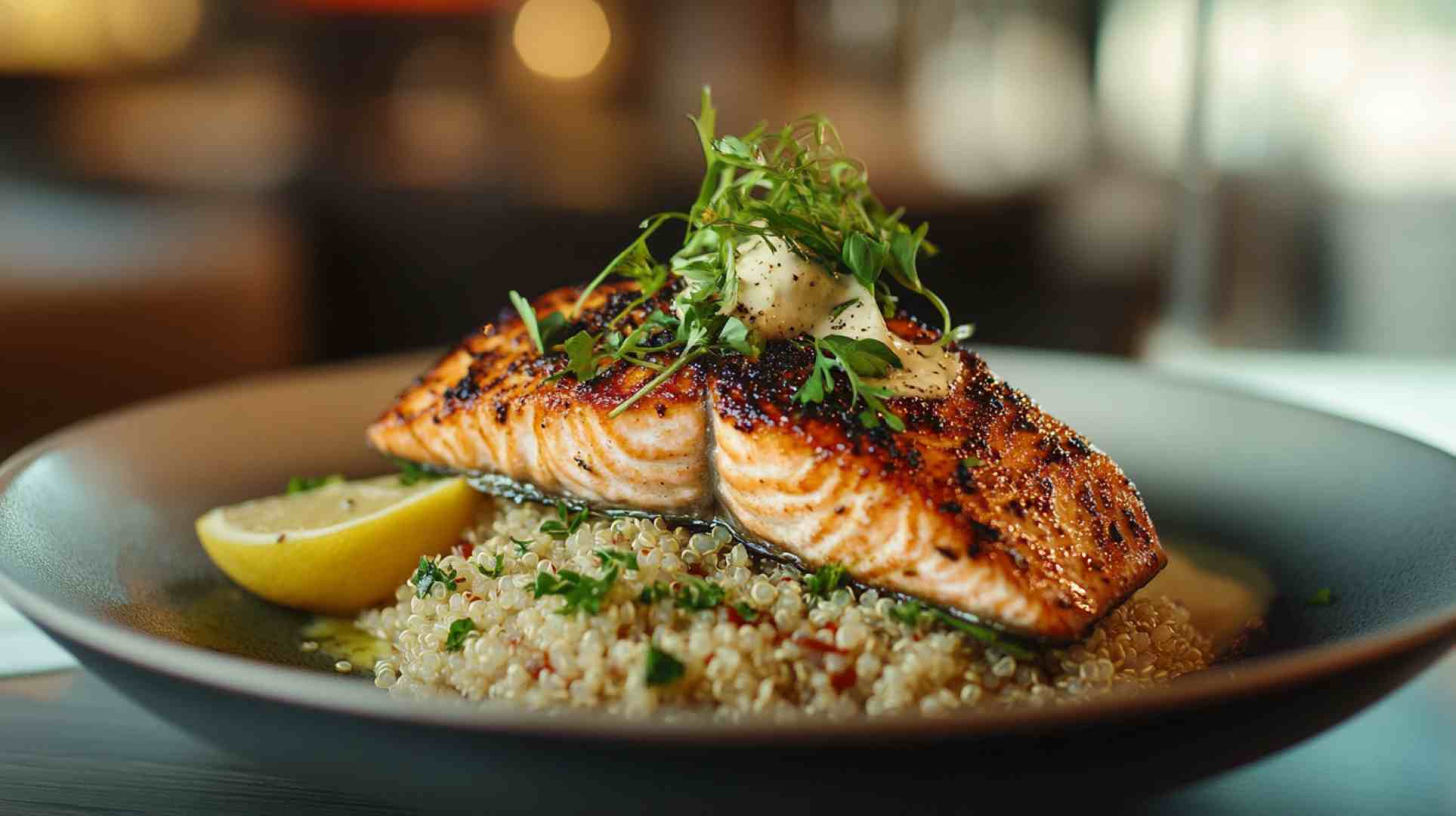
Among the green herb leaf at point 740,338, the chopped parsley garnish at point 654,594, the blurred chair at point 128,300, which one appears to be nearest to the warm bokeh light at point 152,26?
the blurred chair at point 128,300

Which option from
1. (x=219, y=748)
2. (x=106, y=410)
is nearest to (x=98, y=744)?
(x=219, y=748)

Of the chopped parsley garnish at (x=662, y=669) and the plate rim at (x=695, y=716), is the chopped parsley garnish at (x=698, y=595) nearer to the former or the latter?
the chopped parsley garnish at (x=662, y=669)

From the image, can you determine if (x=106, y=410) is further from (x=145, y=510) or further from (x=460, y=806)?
(x=460, y=806)

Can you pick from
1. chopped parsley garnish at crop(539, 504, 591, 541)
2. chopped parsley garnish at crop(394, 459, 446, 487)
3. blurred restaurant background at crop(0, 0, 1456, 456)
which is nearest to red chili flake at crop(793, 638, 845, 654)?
chopped parsley garnish at crop(539, 504, 591, 541)

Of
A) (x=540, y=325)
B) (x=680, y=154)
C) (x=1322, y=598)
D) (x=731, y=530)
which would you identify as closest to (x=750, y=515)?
(x=731, y=530)

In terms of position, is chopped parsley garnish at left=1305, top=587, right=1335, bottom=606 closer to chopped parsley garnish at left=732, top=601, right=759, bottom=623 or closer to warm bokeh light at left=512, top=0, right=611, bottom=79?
chopped parsley garnish at left=732, top=601, right=759, bottom=623

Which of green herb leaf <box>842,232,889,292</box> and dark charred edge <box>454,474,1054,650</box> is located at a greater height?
green herb leaf <box>842,232,889,292</box>
